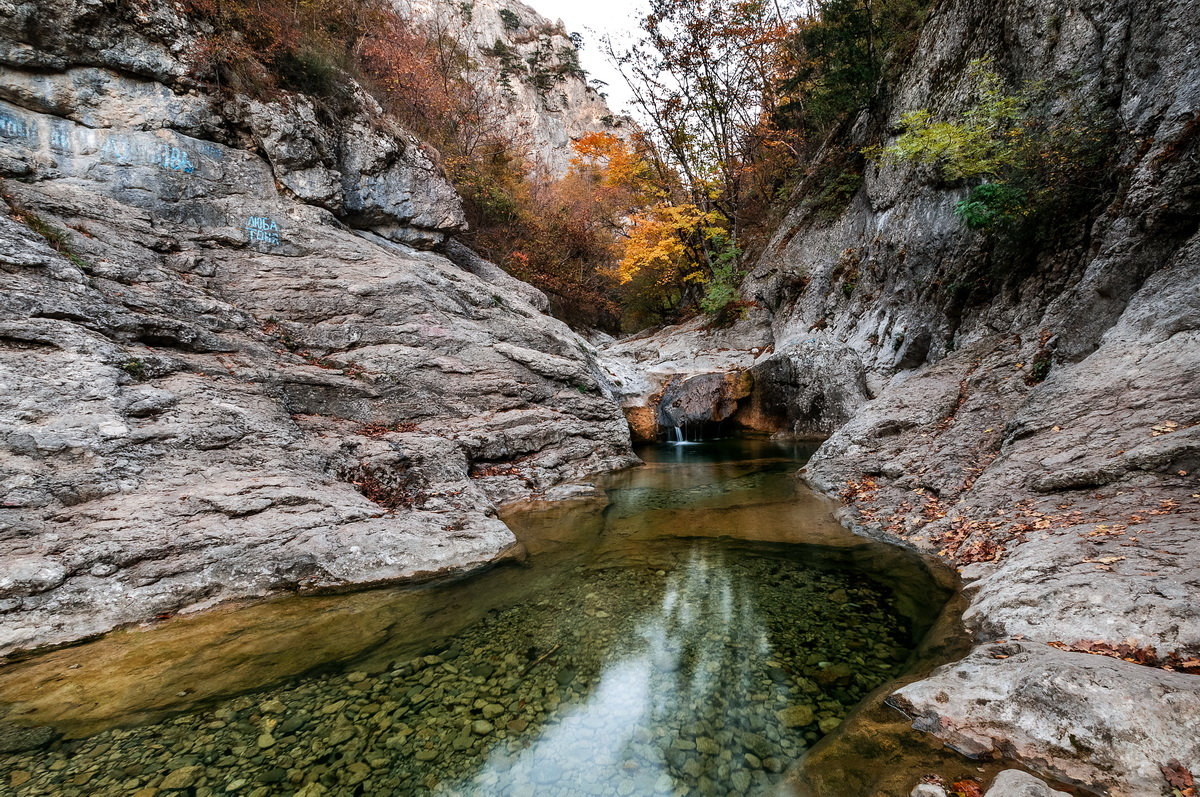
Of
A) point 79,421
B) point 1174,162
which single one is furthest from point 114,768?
point 1174,162

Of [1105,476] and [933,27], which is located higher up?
[933,27]

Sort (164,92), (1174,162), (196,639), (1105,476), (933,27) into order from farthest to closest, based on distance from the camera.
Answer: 1. (933,27)
2. (164,92)
3. (1174,162)
4. (1105,476)
5. (196,639)

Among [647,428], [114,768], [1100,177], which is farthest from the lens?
[647,428]

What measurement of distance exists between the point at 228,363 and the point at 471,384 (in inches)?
165

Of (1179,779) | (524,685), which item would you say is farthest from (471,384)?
(1179,779)

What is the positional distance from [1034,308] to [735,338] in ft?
37.9

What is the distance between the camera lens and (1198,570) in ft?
10.1

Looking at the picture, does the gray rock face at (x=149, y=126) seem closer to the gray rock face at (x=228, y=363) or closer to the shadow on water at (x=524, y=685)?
the gray rock face at (x=228, y=363)

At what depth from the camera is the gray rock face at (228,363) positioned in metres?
4.99

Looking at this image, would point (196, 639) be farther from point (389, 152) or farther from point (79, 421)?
point (389, 152)

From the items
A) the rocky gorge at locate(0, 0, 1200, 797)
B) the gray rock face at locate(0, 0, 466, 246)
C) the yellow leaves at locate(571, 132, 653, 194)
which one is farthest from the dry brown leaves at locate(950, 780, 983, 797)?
the yellow leaves at locate(571, 132, 653, 194)

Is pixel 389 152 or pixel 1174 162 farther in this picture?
pixel 389 152

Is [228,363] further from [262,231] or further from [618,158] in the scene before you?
[618,158]

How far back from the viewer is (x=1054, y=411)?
231 inches
